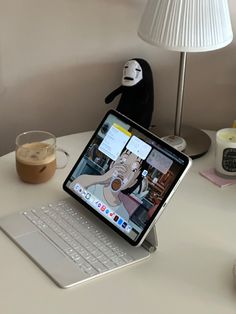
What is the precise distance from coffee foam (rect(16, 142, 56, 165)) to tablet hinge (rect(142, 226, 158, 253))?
0.32m

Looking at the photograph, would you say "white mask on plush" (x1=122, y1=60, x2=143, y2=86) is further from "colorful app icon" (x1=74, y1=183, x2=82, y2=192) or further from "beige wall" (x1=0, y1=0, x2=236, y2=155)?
"colorful app icon" (x1=74, y1=183, x2=82, y2=192)

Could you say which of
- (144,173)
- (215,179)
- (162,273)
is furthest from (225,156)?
(162,273)

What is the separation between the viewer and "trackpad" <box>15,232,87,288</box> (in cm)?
A: 110

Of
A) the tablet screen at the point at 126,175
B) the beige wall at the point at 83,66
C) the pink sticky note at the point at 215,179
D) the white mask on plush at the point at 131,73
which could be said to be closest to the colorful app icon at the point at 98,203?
the tablet screen at the point at 126,175

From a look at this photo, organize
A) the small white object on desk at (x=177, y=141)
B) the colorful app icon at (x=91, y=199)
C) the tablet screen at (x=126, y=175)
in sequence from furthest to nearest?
the small white object on desk at (x=177, y=141), the colorful app icon at (x=91, y=199), the tablet screen at (x=126, y=175)

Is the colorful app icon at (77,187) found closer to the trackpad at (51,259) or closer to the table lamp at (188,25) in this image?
the trackpad at (51,259)

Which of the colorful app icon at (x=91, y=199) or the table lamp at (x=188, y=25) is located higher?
the table lamp at (x=188, y=25)

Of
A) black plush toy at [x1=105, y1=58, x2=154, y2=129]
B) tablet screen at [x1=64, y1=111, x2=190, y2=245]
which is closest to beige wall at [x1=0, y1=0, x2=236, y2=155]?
black plush toy at [x1=105, y1=58, x2=154, y2=129]

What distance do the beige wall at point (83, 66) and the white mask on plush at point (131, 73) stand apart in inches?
3.5

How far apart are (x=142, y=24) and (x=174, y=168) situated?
425 millimetres

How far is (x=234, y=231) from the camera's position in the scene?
1.24 m

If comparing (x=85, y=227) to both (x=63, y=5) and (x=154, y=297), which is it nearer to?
(x=154, y=297)

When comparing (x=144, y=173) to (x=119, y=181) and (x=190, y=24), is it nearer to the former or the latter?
(x=119, y=181)

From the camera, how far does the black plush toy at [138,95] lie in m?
1.56
